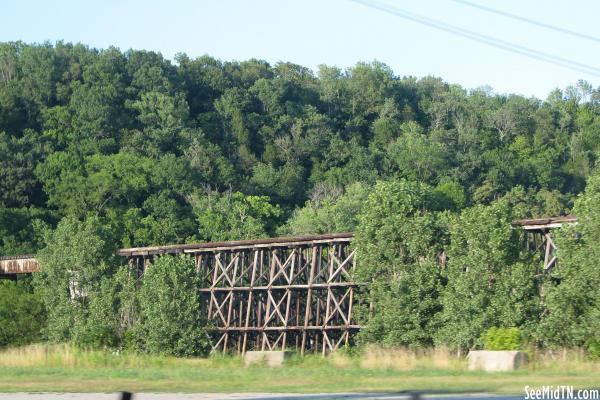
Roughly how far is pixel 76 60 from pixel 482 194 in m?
36.1

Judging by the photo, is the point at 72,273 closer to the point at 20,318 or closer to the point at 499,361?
the point at 20,318

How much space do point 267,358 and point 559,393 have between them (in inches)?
340

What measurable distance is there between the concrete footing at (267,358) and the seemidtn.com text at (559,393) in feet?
24.6

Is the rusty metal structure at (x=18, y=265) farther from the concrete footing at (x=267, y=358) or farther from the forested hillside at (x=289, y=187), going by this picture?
the concrete footing at (x=267, y=358)

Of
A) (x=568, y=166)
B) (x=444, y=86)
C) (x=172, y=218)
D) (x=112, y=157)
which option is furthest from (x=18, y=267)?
(x=444, y=86)

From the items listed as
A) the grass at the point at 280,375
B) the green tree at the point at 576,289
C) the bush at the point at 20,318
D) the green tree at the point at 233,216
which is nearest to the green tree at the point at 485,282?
the green tree at the point at 576,289

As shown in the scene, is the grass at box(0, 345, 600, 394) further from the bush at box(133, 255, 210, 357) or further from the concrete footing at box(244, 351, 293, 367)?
the bush at box(133, 255, 210, 357)

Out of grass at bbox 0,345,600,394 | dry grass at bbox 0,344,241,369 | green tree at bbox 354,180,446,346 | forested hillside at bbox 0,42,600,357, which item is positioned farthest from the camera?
green tree at bbox 354,180,446,346

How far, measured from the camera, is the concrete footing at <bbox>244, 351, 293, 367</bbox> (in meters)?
21.1

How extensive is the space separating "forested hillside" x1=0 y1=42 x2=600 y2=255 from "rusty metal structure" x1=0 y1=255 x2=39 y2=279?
51.9 ft

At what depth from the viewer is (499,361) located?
60.8 feet

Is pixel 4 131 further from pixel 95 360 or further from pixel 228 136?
pixel 95 360

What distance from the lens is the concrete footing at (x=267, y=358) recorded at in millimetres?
21062

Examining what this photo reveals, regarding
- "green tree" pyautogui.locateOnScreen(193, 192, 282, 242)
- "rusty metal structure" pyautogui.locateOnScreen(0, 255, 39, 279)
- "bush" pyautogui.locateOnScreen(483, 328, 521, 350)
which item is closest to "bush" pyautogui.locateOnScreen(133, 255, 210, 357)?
"rusty metal structure" pyautogui.locateOnScreen(0, 255, 39, 279)
